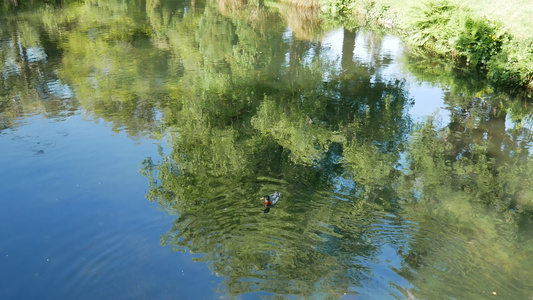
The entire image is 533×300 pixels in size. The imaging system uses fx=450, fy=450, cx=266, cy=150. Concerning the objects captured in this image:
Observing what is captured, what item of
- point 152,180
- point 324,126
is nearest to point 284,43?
point 324,126

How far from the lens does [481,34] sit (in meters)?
16.4

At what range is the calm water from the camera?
6707 millimetres

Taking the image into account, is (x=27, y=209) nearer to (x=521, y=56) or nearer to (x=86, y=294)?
(x=86, y=294)

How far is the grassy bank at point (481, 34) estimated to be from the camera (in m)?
14.8

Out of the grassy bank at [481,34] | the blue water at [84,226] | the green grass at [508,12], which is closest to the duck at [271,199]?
the blue water at [84,226]

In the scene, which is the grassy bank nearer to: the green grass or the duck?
the green grass

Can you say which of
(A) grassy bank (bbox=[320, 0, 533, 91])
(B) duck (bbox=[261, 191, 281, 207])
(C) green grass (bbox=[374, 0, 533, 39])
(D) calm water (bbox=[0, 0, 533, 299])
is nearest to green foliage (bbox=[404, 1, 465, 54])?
(A) grassy bank (bbox=[320, 0, 533, 91])

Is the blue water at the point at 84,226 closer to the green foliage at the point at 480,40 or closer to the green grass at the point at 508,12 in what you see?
the green foliage at the point at 480,40

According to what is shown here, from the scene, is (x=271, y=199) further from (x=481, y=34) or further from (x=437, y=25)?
(x=437, y=25)

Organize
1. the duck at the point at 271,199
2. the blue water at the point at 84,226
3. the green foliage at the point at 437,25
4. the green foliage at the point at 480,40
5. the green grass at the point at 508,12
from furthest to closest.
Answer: the green foliage at the point at 437,25 → the green grass at the point at 508,12 → the green foliage at the point at 480,40 → the duck at the point at 271,199 → the blue water at the point at 84,226

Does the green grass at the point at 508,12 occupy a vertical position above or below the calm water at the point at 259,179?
above

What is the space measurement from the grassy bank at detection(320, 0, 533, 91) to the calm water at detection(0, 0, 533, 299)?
86 centimetres

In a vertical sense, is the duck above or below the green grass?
below

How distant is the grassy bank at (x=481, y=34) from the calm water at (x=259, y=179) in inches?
33.8
